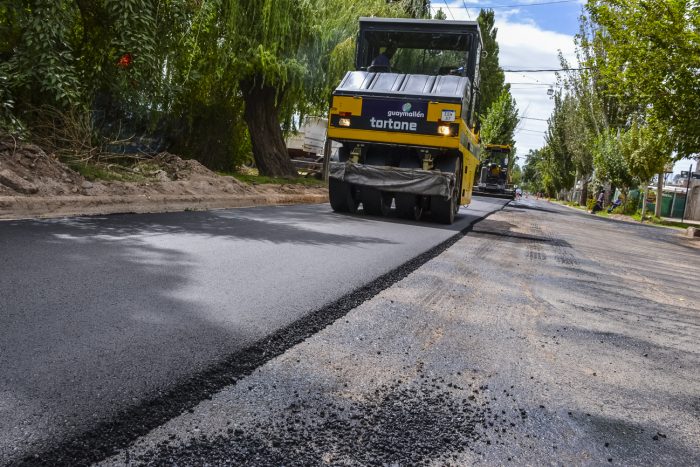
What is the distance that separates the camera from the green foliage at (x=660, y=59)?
15281mm

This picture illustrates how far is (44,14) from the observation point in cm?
758

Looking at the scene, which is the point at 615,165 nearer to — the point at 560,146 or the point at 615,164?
the point at 615,164

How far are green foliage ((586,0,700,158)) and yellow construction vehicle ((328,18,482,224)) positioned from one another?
8.17 meters

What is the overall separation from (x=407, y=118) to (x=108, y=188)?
4658 mm

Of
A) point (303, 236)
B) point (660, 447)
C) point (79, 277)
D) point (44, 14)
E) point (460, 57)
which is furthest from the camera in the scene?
point (460, 57)

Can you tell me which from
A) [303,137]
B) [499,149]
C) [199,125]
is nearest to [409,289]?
[199,125]

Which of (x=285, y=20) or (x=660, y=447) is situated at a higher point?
(x=285, y=20)

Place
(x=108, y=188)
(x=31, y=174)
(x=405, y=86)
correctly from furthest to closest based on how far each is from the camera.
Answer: (x=405, y=86) < (x=108, y=188) < (x=31, y=174)

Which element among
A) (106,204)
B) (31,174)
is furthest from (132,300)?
(31,174)

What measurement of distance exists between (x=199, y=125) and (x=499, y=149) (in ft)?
82.7

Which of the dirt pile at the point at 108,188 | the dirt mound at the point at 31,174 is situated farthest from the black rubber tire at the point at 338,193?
the dirt mound at the point at 31,174

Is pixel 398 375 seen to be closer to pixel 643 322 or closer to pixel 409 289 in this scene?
pixel 409 289

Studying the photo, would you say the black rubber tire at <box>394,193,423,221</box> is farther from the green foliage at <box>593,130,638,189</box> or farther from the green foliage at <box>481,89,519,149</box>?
the green foliage at <box>481,89,519,149</box>

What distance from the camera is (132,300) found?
3.30 meters
